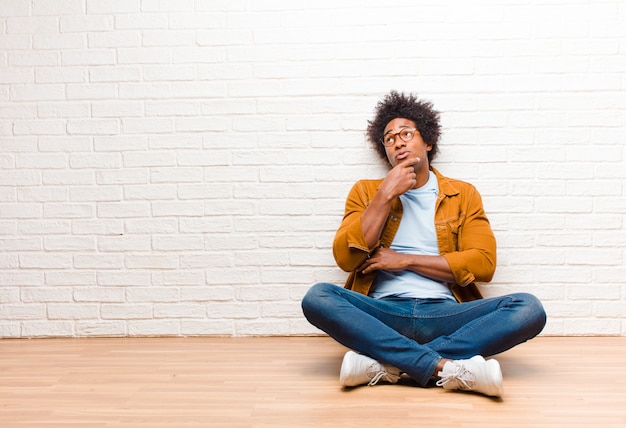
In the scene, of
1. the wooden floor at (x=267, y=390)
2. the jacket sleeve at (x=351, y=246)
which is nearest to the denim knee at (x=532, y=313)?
the wooden floor at (x=267, y=390)

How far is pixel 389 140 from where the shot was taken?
120 inches

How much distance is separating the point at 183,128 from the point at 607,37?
2.16m

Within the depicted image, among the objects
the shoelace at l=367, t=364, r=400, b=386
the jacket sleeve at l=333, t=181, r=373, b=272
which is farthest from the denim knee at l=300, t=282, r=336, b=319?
the shoelace at l=367, t=364, r=400, b=386

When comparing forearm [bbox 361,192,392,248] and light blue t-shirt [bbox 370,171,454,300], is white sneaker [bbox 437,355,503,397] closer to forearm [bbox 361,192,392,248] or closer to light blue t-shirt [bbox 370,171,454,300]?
light blue t-shirt [bbox 370,171,454,300]

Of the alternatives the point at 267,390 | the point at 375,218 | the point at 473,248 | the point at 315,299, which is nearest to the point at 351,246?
the point at 375,218

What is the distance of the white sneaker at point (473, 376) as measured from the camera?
2232 mm

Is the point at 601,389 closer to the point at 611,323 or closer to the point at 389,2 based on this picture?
the point at 611,323

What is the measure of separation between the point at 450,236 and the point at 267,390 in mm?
1068

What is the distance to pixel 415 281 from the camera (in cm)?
282

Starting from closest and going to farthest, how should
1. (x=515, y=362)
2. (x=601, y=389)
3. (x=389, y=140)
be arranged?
1. (x=601, y=389)
2. (x=515, y=362)
3. (x=389, y=140)

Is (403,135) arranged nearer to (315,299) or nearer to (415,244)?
(415,244)

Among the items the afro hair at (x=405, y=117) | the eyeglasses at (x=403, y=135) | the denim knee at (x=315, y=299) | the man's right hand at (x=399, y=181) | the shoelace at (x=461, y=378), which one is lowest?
the shoelace at (x=461, y=378)

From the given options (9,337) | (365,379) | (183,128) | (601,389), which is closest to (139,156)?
(183,128)

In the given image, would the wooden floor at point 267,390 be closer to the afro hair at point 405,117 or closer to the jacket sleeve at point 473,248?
the jacket sleeve at point 473,248
